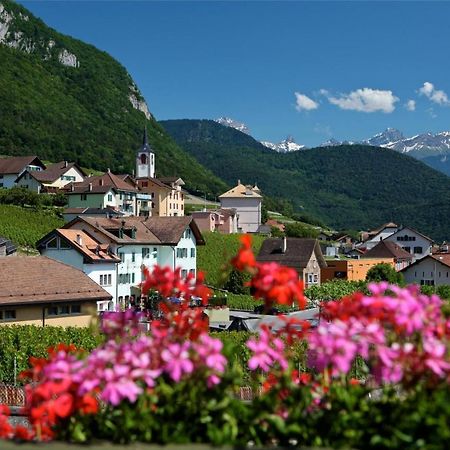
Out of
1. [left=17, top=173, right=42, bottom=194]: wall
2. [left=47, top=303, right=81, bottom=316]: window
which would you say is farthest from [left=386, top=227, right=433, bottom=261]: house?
[left=47, top=303, right=81, bottom=316]: window

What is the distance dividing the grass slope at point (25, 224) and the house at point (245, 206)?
5007 centimetres

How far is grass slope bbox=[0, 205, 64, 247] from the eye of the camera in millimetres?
59312

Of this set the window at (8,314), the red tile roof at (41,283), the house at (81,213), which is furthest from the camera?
the house at (81,213)

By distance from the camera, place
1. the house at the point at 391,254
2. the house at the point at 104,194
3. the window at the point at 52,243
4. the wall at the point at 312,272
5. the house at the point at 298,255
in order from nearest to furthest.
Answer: the window at the point at 52,243, the wall at the point at 312,272, the house at the point at 298,255, the house at the point at 104,194, the house at the point at 391,254

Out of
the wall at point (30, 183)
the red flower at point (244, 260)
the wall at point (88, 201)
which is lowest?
the red flower at point (244, 260)

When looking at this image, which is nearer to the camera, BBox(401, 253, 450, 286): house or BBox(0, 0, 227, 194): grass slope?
BBox(401, 253, 450, 286): house

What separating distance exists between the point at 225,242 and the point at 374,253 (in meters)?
23.1

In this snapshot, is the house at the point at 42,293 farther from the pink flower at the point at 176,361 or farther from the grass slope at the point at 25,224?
the grass slope at the point at 25,224

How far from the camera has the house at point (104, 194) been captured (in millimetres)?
82250

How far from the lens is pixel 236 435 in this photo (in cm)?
421

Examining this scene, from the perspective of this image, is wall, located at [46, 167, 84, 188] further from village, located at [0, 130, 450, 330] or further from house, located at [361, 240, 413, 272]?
house, located at [361, 240, 413, 272]

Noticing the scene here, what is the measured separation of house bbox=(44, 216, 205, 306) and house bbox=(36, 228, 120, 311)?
257 mm

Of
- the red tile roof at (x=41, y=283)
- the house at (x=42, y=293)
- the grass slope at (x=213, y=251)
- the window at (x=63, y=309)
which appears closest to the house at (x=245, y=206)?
the grass slope at (x=213, y=251)

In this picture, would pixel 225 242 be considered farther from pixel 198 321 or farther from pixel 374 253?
pixel 198 321
